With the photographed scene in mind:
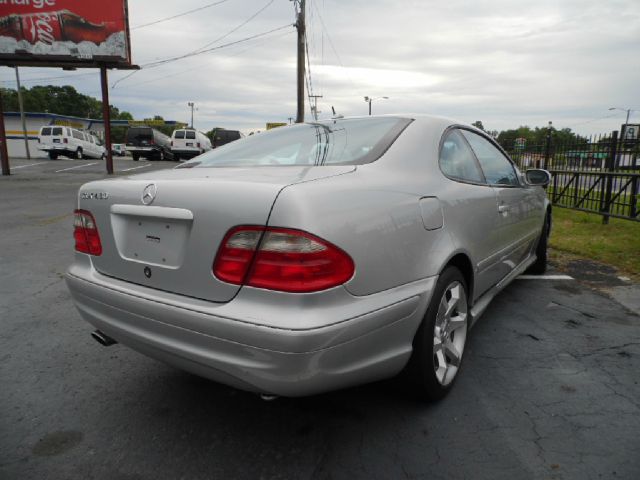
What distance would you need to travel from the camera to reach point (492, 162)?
130 inches

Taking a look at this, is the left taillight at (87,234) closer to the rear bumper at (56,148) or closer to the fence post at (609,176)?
the fence post at (609,176)

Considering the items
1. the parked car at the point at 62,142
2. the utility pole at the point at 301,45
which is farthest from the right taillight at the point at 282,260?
the parked car at the point at 62,142

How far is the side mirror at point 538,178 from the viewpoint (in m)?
3.90

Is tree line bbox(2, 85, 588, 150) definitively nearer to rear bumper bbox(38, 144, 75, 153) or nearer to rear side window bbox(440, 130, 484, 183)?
rear bumper bbox(38, 144, 75, 153)

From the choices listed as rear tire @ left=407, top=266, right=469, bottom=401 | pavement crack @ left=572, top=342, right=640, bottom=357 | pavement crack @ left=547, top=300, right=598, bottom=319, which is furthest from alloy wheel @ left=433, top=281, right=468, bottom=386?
pavement crack @ left=547, top=300, right=598, bottom=319

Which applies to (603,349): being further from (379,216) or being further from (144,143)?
(144,143)

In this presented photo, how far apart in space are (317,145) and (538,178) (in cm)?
235

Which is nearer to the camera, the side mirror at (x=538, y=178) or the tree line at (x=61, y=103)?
the side mirror at (x=538, y=178)

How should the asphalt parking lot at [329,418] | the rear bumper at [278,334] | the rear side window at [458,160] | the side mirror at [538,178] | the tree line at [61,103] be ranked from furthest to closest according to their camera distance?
the tree line at [61,103]
the side mirror at [538,178]
the rear side window at [458,160]
the asphalt parking lot at [329,418]
the rear bumper at [278,334]

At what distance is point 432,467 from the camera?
6.06ft

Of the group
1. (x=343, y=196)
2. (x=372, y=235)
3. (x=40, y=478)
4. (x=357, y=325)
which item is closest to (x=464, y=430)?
(x=357, y=325)

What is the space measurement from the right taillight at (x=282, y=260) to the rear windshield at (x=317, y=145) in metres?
0.67

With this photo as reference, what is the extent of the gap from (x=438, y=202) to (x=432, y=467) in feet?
3.90

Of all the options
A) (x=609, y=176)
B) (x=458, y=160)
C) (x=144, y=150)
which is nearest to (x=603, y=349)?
(x=458, y=160)
